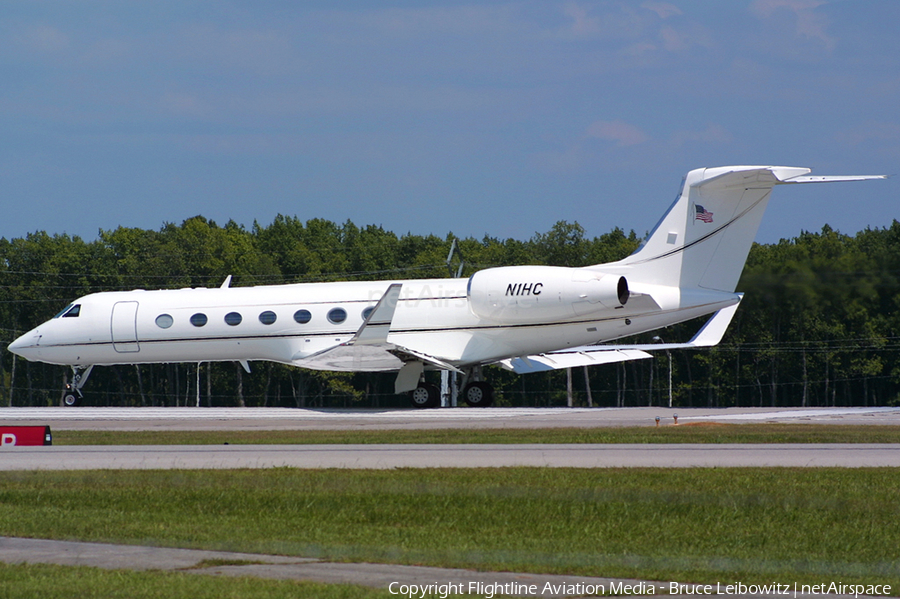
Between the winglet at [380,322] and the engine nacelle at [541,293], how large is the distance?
244cm

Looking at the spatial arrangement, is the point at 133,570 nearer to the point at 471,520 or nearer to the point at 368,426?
the point at 471,520

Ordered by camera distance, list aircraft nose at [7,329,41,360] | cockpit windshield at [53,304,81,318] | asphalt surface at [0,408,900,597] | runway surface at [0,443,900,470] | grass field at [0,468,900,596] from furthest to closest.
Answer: aircraft nose at [7,329,41,360] → cockpit windshield at [53,304,81,318] → runway surface at [0,443,900,470] → grass field at [0,468,900,596] → asphalt surface at [0,408,900,597]

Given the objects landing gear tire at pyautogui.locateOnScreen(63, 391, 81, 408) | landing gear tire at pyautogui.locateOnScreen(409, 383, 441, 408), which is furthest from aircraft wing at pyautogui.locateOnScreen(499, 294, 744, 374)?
landing gear tire at pyautogui.locateOnScreen(63, 391, 81, 408)

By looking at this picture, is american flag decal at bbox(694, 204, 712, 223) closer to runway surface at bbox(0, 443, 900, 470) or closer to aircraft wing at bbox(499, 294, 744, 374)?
aircraft wing at bbox(499, 294, 744, 374)

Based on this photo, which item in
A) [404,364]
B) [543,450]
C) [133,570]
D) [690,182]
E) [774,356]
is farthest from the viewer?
[774,356]

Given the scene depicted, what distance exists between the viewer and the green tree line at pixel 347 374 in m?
50.6

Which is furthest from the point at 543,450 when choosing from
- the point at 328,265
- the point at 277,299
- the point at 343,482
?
the point at 328,265

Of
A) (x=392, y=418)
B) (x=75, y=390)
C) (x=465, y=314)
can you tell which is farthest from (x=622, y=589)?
(x=75, y=390)

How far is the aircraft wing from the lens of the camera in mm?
28766

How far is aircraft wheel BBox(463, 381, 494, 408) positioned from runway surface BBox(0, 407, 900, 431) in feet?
5.39

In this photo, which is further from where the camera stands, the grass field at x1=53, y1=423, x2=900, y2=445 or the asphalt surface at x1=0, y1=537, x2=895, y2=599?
the grass field at x1=53, y1=423, x2=900, y2=445

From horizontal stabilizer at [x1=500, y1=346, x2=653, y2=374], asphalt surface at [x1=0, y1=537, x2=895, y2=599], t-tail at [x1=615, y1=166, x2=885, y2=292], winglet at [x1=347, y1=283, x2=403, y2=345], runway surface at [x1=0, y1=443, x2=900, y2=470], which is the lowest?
runway surface at [x1=0, y1=443, x2=900, y2=470]

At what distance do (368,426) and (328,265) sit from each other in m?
56.6

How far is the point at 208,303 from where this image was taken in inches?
1136
